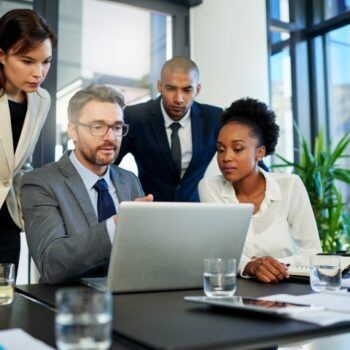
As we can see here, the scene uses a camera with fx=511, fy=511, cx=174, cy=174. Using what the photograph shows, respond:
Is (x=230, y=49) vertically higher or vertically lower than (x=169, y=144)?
higher

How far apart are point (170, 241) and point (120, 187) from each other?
676mm

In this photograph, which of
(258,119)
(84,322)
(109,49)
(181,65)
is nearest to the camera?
(84,322)

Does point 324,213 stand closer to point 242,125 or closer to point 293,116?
point 293,116

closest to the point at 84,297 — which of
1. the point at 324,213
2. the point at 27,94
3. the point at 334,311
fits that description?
the point at 334,311

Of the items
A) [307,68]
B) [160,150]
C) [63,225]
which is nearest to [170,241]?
[63,225]

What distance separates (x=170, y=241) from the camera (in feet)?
4.13

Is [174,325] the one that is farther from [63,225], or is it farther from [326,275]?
[63,225]

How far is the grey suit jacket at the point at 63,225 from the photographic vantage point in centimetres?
140

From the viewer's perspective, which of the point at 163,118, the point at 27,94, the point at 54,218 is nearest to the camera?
the point at 54,218

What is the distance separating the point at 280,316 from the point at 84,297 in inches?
15.7

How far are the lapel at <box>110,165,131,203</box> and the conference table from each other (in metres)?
0.66

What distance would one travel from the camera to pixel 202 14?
4.32 m

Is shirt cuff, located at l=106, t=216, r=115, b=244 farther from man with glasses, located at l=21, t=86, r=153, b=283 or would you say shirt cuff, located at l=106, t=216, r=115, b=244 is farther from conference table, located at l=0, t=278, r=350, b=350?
conference table, located at l=0, t=278, r=350, b=350

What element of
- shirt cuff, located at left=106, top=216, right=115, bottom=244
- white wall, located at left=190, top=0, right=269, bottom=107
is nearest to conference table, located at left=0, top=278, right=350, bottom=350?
shirt cuff, located at left=106, top=216, right=115, bottom=244
